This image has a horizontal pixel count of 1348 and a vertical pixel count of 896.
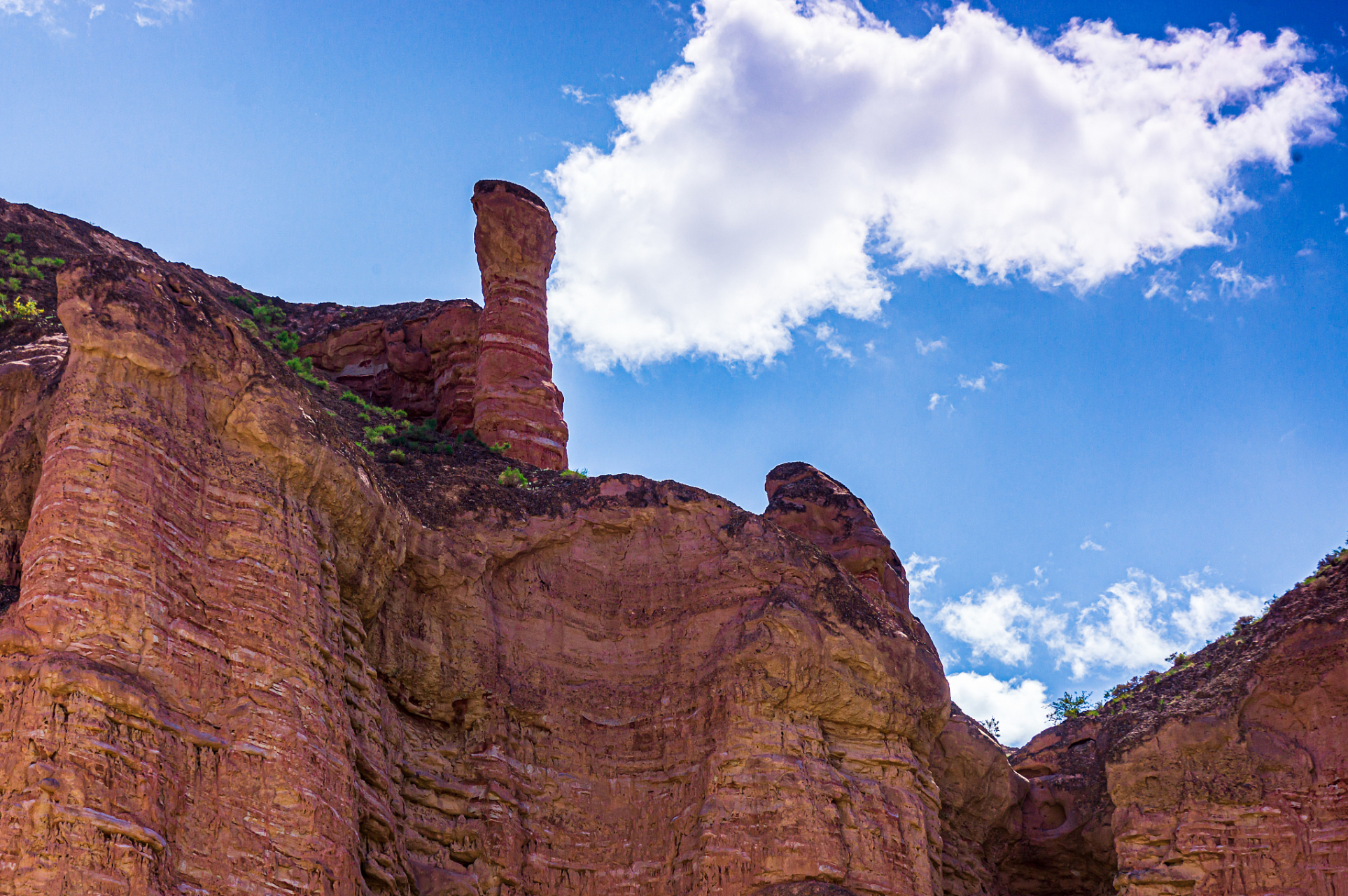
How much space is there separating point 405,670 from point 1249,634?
18.1 meters

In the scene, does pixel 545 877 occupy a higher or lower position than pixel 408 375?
lower

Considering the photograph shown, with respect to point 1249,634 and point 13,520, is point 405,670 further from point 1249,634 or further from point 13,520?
point 1249,634

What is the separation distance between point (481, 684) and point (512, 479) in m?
5.75

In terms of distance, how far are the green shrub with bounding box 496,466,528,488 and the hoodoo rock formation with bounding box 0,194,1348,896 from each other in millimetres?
240

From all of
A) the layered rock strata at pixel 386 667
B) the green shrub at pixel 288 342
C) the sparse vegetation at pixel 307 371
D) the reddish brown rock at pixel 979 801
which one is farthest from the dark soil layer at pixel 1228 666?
the green shrub at pixel 288 342

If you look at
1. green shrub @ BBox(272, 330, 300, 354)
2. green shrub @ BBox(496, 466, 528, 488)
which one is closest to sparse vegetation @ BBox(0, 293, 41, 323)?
green shrub @ BBox(496, 466, 528, 488)

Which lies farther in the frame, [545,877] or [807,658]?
[807,658]

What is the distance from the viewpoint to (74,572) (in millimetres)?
19781

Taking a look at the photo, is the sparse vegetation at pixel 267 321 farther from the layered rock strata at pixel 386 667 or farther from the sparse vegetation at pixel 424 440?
the layered rock strata at pixel 386 667

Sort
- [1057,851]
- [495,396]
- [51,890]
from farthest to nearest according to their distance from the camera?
[495,396], [1057,851], [51,890]

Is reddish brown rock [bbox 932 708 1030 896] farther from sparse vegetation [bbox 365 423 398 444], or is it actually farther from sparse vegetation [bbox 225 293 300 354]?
sparse vegetation [bbox 225 293 300 354]

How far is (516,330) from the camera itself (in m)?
37.8

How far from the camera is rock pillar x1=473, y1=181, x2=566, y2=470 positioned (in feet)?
119

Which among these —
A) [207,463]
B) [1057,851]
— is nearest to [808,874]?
[1057,851]
